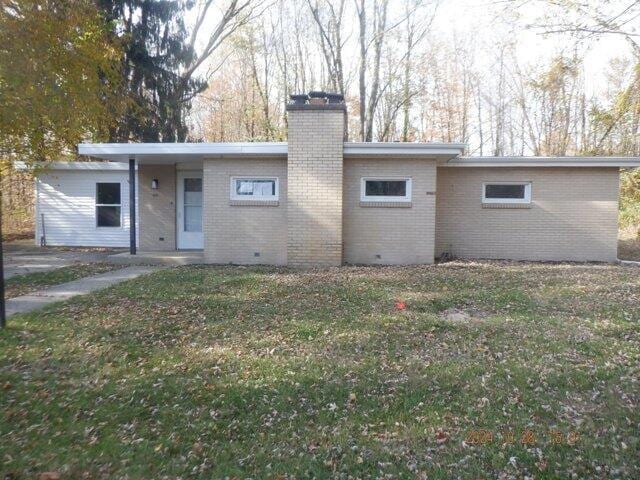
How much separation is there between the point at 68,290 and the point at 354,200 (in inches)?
253

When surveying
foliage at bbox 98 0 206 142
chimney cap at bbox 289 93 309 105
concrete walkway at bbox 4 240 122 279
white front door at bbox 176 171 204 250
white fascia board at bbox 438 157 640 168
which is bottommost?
concrete walkway at bbox 4 240 122 279

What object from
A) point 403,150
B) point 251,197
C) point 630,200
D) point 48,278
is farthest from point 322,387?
point 630,200

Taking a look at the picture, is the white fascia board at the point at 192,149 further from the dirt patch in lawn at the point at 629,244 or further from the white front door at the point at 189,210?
the dirt patch in lawn at the point at 629,244

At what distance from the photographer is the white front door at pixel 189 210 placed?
14.7 meters

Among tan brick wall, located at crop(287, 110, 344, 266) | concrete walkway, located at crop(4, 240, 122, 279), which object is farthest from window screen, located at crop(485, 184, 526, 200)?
concrete walkway, located at crop(4, 240, 122, 279)

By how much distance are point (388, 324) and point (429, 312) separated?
3.19ft

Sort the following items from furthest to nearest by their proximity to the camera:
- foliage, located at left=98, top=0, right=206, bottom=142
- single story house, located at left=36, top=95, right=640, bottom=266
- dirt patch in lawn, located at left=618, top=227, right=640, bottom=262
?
foliage, located at left=98, top=0, right=206, bottom=142 → dirt patch in lawn, located at left=618, top=227, right=640, bottom=262 → single story house, located at left=36, top=95, right=640, bottom=266

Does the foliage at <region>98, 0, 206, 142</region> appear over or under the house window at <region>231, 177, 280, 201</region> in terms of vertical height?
over

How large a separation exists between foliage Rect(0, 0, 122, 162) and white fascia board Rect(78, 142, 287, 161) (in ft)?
3.91

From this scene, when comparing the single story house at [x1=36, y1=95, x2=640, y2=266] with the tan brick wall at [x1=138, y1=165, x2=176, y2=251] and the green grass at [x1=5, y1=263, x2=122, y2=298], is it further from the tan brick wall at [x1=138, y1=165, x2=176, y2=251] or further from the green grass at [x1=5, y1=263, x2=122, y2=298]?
the green grass at [x1=5, y1=263, x2=122, y2=298]

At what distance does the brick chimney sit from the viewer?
11.7 metres

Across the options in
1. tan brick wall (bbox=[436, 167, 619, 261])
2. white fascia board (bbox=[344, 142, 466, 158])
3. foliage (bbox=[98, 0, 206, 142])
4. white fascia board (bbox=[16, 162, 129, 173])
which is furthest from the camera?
foliage (bbox=[98, 0, 206, 142])

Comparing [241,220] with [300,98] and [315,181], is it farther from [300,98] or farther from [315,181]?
[300,98]

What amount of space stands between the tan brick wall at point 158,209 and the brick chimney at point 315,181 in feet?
14.6
